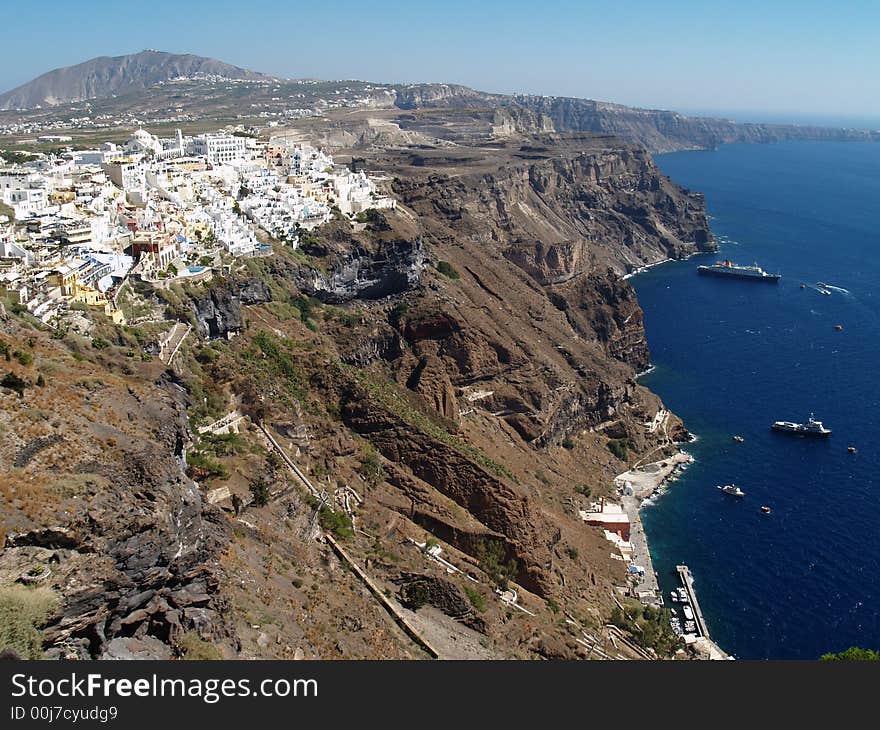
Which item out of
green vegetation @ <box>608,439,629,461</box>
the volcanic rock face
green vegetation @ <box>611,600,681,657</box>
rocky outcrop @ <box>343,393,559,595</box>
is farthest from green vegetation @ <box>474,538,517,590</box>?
green vegetation @ <box>608,439,629,461</box>

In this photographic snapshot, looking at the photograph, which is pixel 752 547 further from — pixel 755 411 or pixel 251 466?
pixel 251 466

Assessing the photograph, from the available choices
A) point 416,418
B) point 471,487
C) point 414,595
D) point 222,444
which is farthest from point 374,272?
point 414,595

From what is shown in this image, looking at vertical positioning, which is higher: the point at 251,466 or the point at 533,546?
the point at 251,466

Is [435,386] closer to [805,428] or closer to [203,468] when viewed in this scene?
[203,468]

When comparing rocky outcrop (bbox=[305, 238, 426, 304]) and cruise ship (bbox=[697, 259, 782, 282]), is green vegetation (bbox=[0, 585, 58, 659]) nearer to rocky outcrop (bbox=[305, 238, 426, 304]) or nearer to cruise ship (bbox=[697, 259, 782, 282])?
rocky outcrop (bbox=[305, 238, 426, 304])

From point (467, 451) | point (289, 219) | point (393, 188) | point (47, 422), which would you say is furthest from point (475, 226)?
point (47, 422)
